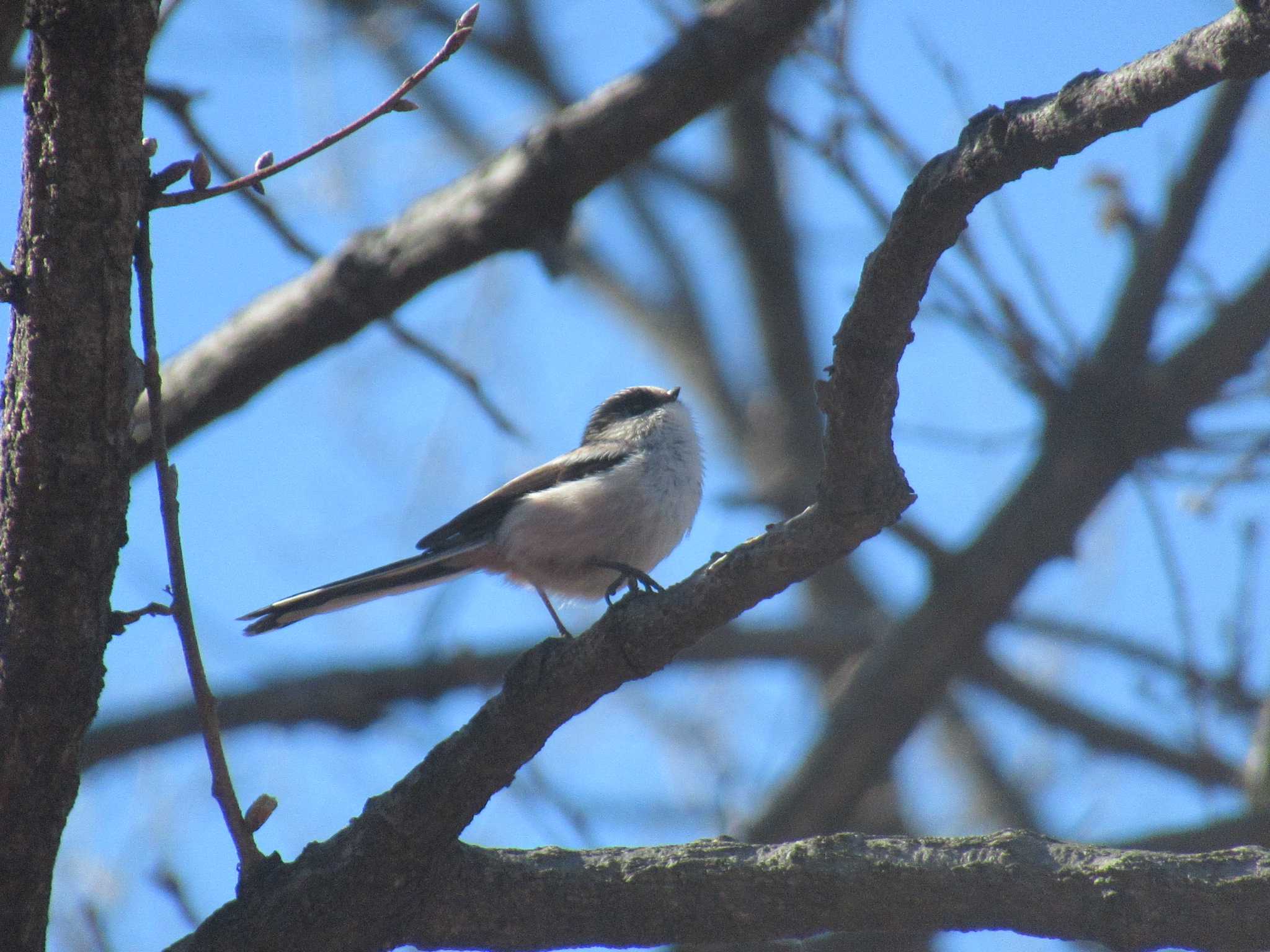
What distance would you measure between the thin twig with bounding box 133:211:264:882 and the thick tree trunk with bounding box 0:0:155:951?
0.18 feet

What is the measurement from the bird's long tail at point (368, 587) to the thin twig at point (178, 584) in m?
1.05

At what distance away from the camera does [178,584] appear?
2377 mm

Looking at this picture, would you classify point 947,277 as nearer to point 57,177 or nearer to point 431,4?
point 57,177

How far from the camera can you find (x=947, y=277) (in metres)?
4.71

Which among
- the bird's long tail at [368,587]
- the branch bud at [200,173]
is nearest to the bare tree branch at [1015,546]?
the bird's long tail at [368,587]

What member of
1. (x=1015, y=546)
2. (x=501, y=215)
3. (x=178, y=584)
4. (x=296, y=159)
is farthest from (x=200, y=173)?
(x=1015, y=546)

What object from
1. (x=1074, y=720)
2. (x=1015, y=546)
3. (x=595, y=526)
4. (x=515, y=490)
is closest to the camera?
(x=595, y=526)

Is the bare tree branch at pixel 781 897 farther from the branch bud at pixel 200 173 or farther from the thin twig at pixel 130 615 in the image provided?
the branch bud at pixel 200 173

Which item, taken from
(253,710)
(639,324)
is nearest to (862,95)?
(253,710)

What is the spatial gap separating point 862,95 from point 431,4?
670 centimetres

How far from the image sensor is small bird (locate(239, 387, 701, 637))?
4.22 m

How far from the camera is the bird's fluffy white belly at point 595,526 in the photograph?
423 centimetres

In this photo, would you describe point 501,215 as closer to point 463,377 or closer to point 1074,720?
point 463,377

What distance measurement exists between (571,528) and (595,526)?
86mm
